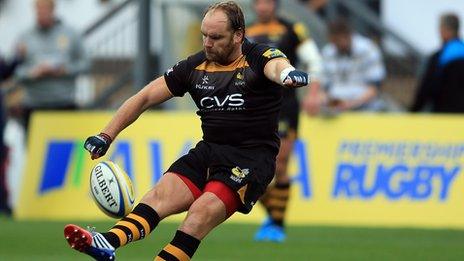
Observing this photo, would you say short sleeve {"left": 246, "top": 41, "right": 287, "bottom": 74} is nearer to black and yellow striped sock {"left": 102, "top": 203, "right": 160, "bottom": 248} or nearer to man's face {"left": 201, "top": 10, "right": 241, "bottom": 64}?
man's face {"left": 201, "top": 10, "right": 241, "bottom": 64}

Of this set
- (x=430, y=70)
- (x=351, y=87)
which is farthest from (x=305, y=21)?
(x=430, y=70)

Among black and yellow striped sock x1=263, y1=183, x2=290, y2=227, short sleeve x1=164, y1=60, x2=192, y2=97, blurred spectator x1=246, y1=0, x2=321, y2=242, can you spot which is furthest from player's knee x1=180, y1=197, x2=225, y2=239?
black and yellow striped sock x1=263, y1=183, x2=290, y2=227

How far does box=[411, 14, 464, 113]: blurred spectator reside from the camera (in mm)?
17312

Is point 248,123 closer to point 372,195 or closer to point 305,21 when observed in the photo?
point 372,195

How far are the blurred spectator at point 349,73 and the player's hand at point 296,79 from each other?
28.5 feet

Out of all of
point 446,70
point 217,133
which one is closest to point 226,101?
point 217,133

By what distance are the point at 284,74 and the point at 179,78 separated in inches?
40.8

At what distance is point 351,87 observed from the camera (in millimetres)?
18703

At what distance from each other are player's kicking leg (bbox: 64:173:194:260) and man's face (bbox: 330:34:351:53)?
27.4 ft

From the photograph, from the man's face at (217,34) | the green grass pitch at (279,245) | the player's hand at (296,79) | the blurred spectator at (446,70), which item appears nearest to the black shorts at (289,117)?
the green grass pitch at (279,245)

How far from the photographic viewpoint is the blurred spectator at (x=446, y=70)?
17.3 metres

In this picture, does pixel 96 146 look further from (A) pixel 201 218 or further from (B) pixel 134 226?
(A) pixel 201 218

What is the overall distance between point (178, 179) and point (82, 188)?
836 centimetres

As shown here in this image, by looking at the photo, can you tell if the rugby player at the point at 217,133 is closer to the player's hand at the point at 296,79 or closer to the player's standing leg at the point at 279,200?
the player's hand at the point at 296,79
